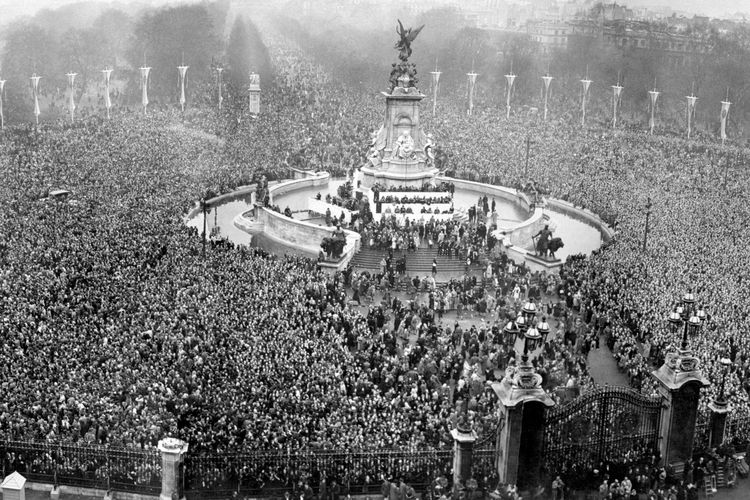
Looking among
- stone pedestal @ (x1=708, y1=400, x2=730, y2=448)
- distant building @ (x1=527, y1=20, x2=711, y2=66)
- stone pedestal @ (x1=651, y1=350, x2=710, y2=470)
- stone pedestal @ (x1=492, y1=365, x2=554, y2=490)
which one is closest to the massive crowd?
stone pedestal @ (x1=708, y1=400, x2=730, y2=448)

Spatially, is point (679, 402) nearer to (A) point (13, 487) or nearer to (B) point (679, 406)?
(B) point (679, 406)

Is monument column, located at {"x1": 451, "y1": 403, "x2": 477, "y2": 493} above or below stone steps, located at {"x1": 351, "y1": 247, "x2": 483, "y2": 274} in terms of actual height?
above

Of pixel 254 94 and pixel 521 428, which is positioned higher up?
pixel 521 428

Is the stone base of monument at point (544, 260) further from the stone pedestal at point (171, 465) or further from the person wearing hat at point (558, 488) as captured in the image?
the stone pedestal at point (171, 465)

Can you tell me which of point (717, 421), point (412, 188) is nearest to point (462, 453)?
point (717, 421)

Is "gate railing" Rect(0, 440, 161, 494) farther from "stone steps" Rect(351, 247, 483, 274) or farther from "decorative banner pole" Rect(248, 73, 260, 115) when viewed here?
"decorative banner pole" Rect(248, 73, 260, 115)

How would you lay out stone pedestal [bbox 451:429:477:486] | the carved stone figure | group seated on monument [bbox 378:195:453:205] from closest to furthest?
stone pedestal [bbox 451:429:477:486]
group seated on monument [bbox 378:195:453:205]
the carved stone figure

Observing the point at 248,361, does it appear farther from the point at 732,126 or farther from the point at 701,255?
the point at 732,126
